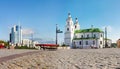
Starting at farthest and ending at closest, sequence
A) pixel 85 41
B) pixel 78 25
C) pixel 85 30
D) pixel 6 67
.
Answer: pixel 78 25 → pixel 85 30 → pixel 85 41 → pixel 6 67

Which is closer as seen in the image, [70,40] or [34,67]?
[34,67]

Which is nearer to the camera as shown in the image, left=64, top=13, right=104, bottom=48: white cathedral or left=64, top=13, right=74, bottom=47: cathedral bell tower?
left=64, top=13, right=104, bottom=48: white cathedral

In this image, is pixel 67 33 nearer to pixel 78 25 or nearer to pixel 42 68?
pixel 78 25

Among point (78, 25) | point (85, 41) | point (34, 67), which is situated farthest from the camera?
point (78, 25)

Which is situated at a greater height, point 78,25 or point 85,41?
point 78,25

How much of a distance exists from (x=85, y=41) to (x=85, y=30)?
9.14 m

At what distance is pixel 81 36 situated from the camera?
120m

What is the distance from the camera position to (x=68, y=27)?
12131 cm

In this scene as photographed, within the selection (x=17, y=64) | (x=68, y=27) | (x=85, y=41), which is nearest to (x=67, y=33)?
(x=68, y=27)

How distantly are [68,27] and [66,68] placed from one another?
110m

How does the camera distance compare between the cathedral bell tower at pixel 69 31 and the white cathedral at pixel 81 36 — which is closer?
the white cathedral at pixel 81 36

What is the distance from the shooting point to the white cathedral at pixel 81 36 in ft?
364

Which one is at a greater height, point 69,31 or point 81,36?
point 69,31

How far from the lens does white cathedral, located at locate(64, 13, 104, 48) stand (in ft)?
364
